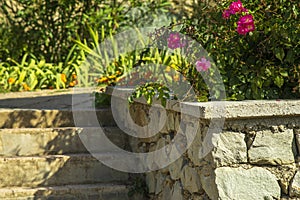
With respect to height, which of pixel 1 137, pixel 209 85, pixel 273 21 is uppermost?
pixel 273 21

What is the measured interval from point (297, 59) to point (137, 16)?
441 centimetres

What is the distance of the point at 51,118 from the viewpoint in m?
5.00

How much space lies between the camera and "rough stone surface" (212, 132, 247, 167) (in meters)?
3.23

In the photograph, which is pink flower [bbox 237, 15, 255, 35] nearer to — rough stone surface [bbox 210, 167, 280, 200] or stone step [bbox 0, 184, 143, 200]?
rough stone surface [bbox 210, 167, 280, 200]

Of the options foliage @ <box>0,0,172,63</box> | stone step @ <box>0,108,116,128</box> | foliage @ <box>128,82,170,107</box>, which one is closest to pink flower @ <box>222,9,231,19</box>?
foliage @ <box>128,82,170,107</box>

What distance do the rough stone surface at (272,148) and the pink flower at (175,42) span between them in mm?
985

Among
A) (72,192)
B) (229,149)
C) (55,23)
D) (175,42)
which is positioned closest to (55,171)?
(72,192)

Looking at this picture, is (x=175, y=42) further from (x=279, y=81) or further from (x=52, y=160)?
(x=52, y=160)

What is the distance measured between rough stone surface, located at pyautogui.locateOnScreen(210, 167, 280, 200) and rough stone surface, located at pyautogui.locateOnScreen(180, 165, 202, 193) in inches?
6.8

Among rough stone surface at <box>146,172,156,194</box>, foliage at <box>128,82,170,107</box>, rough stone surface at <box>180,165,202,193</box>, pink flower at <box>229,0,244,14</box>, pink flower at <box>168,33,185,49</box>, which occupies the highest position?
pink flower at <box>229,0,244,14</box>

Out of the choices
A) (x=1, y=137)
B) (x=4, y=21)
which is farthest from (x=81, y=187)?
(x=4, y=21)

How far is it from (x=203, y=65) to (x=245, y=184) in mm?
827

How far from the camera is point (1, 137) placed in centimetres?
466

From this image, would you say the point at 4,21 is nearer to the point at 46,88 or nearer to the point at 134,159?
the point at 46,88
